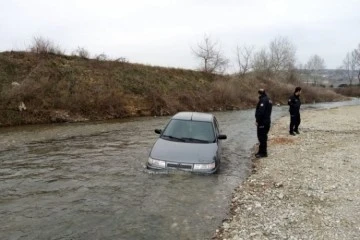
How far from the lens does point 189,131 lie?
1025cm

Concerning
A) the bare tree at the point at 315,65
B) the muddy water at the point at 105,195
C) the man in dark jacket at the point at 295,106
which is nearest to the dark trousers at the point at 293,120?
the man in dark jacket at the point at 295,106

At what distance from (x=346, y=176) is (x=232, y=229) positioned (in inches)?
179

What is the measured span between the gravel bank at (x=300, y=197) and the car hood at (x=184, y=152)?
118cm

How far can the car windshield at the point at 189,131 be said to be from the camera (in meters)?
9.97

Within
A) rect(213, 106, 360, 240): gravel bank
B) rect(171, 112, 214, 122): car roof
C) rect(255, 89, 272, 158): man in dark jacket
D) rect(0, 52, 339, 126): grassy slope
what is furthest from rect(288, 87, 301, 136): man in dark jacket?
rect(0, 52, 339, 126): grassy slope

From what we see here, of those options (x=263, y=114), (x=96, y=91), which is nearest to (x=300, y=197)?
(x=263, y=114)

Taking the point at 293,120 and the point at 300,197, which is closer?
the point at 300,197

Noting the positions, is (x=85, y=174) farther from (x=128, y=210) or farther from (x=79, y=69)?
(x=79, y=69)

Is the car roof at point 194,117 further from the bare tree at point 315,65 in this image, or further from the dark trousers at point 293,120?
the bare tree at point 315,65

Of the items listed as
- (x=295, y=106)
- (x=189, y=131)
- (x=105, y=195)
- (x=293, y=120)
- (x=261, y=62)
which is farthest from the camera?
(x=261, y=62)

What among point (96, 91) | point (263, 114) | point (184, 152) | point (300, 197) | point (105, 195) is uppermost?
point (96, 91)

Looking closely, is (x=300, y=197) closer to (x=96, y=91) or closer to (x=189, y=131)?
(x=189, y=131)

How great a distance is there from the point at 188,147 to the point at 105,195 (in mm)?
2518

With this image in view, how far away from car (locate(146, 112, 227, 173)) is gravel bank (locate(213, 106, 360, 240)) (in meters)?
1.13
